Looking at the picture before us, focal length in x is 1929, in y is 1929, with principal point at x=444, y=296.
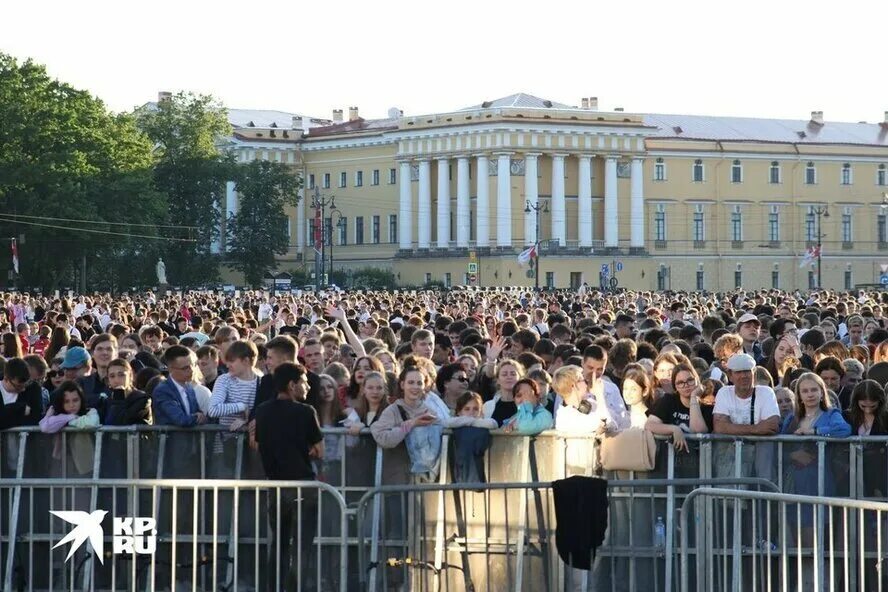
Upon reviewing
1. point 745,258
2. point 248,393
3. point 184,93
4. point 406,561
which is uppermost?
point 184,93

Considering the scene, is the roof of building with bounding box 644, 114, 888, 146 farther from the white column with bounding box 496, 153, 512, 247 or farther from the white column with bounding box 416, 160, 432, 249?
the white column with bounding box 416, 160, 432, 249

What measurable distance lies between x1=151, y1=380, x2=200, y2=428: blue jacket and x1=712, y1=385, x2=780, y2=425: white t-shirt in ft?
11.8

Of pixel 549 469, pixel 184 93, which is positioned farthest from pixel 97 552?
pixel 184 93

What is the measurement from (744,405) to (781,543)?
8.23ft

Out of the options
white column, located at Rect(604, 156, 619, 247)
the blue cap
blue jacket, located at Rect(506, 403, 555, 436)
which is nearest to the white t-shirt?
blue jacket, located at Rect(506, 403, 555, 436)

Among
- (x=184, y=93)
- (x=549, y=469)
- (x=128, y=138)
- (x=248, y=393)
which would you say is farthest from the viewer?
(x=184, y=93)

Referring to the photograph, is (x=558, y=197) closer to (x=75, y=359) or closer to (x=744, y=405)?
(x=75, y=359)

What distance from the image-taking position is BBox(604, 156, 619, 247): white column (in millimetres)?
123250

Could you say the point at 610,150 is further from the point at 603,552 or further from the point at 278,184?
the point at 603,552

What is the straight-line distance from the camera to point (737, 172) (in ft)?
422

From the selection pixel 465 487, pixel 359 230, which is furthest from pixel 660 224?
pixel 465 487

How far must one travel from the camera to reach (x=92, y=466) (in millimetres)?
13000

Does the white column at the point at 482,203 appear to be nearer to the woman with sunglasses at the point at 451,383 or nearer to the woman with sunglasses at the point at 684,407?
the woman with sunglasses at the point at 451,383

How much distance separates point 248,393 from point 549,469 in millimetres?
2400
